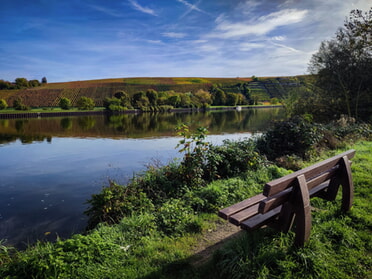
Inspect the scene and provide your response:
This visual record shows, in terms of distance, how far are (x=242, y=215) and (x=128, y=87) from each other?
330 ft

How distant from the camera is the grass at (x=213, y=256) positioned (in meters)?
2.91

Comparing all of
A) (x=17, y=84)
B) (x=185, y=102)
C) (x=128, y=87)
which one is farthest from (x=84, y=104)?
(x=17, y=84)

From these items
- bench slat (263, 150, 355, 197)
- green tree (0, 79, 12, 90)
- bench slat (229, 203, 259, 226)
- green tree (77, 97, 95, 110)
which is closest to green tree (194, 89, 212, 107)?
green tree (77, 97, 95, 110)

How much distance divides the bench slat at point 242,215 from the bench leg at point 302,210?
528mm

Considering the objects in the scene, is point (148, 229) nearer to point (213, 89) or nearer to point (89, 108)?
point (89, 108)

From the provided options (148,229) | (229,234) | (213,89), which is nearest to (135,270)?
(148,229)

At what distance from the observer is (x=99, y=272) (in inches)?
123

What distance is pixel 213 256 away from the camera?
3.27 m

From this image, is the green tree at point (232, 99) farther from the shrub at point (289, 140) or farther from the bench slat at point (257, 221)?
the bench slat at point (257, 221)

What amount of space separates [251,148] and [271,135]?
219 centimetres

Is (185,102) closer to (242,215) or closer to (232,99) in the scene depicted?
(232,99)

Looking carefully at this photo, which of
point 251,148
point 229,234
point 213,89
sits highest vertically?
point 213,89

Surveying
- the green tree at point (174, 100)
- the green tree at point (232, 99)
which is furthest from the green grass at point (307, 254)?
the green tree at point (232, 99)

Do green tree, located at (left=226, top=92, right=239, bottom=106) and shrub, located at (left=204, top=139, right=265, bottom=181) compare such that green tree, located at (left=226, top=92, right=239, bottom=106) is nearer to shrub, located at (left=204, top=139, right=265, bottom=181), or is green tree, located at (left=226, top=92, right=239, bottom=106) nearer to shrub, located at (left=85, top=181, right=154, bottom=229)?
shrub, located at (left=204, top=139, right=265, bottom=181)
